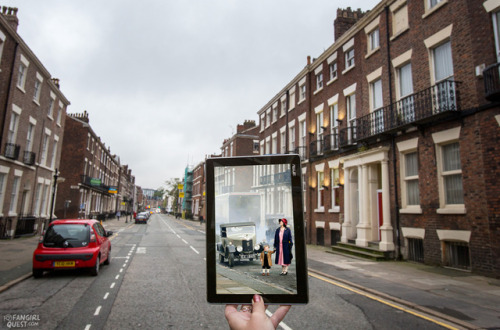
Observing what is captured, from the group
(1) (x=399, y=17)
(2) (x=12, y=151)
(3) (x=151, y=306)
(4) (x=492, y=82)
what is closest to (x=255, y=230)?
(3) (x=151, y=306)

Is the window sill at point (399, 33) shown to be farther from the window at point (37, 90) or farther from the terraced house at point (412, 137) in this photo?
the window at point (37, 90)

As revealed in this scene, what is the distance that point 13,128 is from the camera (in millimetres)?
20234

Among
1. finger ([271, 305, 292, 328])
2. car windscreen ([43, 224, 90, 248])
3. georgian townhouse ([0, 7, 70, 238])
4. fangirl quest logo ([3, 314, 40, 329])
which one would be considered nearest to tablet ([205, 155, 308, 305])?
finger ([271, 305, 292, 328])

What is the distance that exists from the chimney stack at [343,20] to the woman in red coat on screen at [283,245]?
22.7 m

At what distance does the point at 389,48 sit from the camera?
15.7 meters

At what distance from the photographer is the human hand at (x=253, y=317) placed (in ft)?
4.88

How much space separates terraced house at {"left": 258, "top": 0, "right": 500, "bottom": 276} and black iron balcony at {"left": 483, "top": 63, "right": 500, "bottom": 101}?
0.03 meters

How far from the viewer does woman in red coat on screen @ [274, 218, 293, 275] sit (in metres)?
1.70

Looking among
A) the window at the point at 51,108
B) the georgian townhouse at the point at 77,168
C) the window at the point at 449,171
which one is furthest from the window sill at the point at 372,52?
the georgian townhouse at the point at 77,168

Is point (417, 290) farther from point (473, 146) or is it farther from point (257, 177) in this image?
point (257, 177)

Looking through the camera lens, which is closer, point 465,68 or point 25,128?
point 465,68

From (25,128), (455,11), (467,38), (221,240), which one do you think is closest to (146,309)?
(221,240)

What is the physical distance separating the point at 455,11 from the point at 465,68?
2419 mm

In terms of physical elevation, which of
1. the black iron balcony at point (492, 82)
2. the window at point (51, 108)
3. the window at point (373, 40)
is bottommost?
the black iron balcony at point (492, 82)
